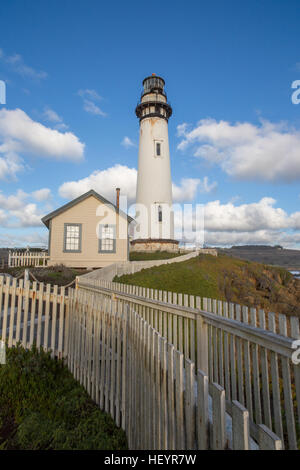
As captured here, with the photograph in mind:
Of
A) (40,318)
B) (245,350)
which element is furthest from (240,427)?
(40,318)

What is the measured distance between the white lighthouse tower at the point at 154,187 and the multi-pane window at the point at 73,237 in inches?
484

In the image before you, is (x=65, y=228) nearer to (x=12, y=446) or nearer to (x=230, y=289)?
(x=230, y=289)

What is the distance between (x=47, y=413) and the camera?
369 centimetres

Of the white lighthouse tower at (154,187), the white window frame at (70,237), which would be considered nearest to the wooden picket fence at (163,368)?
the white window frame at (70,237)

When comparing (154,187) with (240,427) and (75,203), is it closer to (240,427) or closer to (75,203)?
(75,203)

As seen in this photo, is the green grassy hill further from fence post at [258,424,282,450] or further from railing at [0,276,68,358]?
fence post at [258,424,282,450]

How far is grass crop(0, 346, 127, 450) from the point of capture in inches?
124

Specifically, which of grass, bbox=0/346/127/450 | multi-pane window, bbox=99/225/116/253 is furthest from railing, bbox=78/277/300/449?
multi-pane window, bbox=99/225/116/253

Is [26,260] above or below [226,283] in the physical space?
above

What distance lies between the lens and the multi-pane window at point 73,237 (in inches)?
725

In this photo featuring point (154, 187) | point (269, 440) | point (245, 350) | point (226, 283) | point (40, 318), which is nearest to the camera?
point (269, 440)

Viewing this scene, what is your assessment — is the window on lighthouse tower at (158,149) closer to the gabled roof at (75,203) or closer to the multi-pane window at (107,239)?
the gabled roof at (75,203)

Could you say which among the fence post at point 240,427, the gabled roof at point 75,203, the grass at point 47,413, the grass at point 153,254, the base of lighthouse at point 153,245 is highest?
the gabled roof at point 75,203

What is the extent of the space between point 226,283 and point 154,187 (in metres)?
14.9
